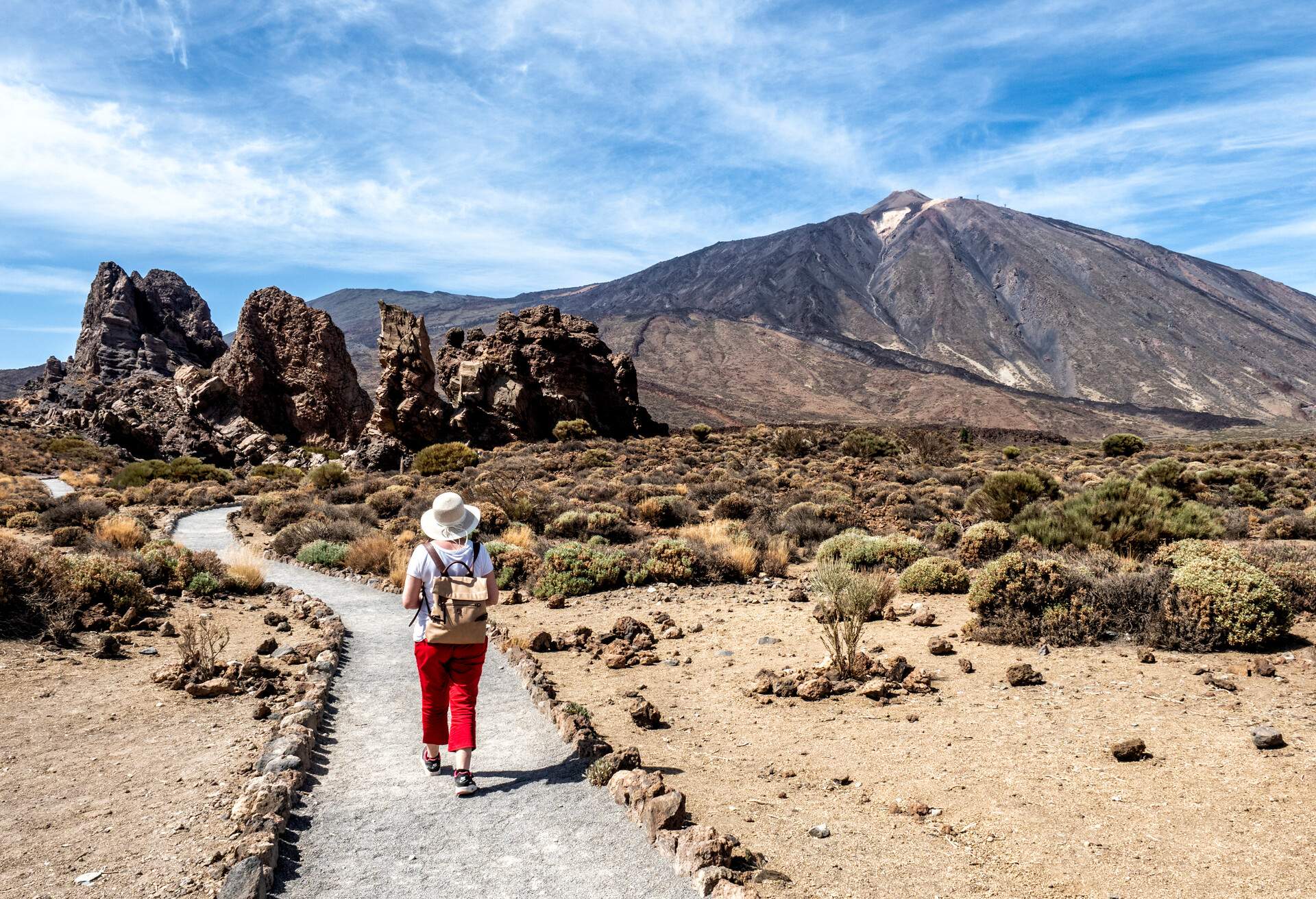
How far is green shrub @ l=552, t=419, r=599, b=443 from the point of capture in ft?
118

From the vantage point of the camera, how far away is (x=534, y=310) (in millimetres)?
42031

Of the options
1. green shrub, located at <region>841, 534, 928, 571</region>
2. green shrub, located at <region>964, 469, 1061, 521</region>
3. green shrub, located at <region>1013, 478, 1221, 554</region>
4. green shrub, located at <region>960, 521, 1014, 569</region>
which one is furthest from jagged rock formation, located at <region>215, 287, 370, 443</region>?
green shrub, located at <region>1013, 478, 1221, 554</region>

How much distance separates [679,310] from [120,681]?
16057 centimetres

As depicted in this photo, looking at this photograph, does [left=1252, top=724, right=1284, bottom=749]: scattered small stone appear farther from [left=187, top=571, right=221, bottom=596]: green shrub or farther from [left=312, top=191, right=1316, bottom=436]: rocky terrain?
[left=312, top=191, right=1316, bottom=436]: rocky terrain

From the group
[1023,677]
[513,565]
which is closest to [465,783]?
[1023,677]

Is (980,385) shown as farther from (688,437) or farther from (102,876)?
(102,876)

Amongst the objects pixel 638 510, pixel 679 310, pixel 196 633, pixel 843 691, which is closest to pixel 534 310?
pixel 638 510

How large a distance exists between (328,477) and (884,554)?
67.6ft

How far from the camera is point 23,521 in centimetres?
1559

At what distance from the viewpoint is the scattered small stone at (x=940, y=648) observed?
7207mm

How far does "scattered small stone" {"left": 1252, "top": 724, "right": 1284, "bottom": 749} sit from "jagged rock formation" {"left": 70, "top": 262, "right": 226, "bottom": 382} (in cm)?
6889

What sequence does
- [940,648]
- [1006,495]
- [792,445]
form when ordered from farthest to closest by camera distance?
[792,445] < [1006,495] < [940,648]

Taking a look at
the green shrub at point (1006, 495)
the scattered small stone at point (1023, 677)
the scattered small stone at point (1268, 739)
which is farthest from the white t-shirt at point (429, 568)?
the green shrub at point (1006, 495)

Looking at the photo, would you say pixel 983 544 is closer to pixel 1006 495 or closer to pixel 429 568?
pixel 1006 495
